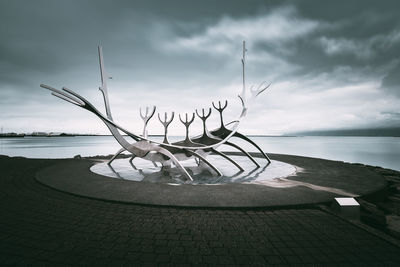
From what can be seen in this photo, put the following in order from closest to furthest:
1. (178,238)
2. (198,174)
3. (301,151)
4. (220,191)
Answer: (178,238) → (220,191) → (198,174) → (301,151)

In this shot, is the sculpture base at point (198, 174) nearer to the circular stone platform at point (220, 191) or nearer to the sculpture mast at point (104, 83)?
the circular stone platform at point (220, 191)

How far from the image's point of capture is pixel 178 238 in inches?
124

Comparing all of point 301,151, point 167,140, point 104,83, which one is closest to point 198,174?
point 167,140

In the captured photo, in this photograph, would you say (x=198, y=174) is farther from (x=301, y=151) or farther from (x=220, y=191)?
(x=301, y=151)

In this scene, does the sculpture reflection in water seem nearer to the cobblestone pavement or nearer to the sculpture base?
the sculpture base

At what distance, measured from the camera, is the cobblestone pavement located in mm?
2621

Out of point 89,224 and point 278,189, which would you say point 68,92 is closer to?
point 89,224

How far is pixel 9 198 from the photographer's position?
5.04 m

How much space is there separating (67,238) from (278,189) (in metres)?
4.78

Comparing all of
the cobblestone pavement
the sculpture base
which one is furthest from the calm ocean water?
the cobblestone pavement

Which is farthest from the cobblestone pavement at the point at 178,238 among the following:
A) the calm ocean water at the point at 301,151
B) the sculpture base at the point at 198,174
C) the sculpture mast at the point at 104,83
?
the calm ocean water at the point at 301,151

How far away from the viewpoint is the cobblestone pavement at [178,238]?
103 inches

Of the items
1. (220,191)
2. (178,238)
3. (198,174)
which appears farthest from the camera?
(198,174)

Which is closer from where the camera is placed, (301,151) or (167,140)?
(167,140)
